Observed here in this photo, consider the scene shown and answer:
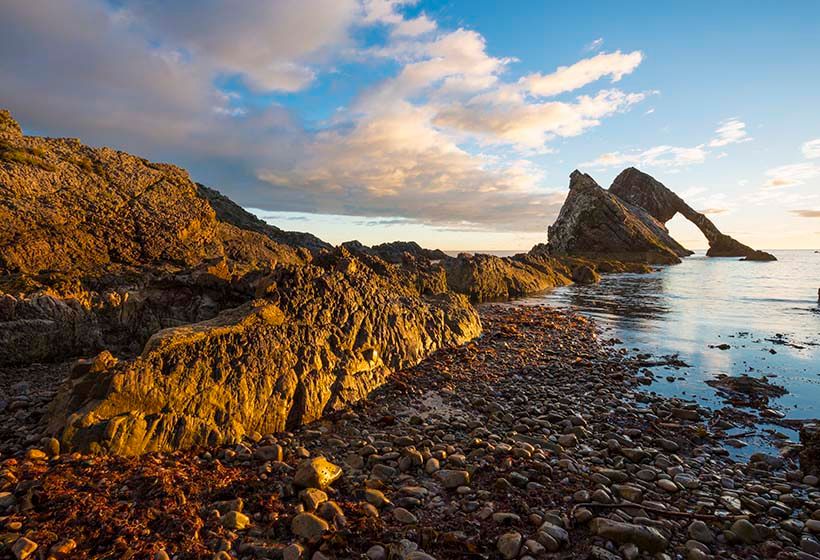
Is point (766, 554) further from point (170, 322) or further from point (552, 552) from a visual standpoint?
point (170, 322)

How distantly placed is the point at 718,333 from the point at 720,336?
0.87m

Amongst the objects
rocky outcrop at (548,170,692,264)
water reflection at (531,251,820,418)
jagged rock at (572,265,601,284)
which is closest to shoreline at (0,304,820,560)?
water reflection at (531,251,820,418)

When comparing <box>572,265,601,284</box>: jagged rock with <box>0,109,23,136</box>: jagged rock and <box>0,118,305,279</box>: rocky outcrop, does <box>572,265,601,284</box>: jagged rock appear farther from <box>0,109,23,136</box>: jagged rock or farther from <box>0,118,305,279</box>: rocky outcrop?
<box>0,109,23,136</box>: jagged rock

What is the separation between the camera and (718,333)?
61.1 feet

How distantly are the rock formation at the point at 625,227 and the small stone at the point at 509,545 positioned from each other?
334ft

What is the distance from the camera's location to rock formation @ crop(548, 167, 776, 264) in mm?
96062

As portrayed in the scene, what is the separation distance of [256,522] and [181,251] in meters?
16.2

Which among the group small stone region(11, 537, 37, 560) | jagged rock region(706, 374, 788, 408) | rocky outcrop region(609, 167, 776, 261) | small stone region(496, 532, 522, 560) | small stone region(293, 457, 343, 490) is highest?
rocky outcrop region(609, 167, 776, 261)

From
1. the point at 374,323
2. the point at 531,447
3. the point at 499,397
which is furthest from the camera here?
the point at 374,323

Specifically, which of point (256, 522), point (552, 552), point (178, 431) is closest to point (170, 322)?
point (178, 431)

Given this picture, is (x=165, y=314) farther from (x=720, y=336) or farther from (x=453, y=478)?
(x=720, y=336)

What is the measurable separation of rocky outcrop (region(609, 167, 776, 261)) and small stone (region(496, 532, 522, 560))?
157 meters

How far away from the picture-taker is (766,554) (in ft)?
14.0

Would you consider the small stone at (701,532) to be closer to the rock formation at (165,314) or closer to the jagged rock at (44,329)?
the rock formation at (165,314)
